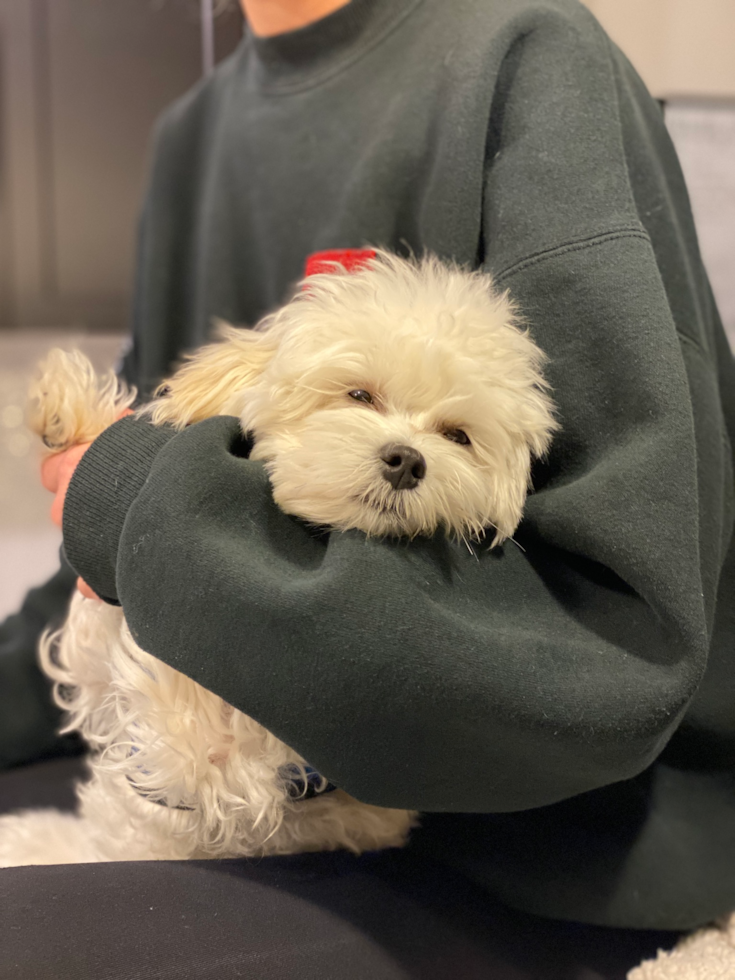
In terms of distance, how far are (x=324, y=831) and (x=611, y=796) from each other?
0.92 feet

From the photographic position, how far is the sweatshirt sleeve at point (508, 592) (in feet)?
1.99

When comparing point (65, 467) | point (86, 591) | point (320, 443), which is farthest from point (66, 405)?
point (320, 443)

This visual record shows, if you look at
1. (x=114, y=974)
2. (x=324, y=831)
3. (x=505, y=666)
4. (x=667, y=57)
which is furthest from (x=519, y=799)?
(x=667, y=57)

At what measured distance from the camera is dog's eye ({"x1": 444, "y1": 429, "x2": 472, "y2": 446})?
2.38 ft

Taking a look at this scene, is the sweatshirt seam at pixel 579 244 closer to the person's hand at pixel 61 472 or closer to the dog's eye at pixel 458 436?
the dog's eye at pixel 458 436

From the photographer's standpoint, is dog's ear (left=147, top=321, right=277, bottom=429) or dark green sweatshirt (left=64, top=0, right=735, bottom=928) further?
dog's ear (left=147, top=321, right=277, bottom=429)

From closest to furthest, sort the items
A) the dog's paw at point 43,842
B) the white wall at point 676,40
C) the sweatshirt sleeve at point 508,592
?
the sweatshirt sleeve at point 508,592
the dog's paw at point 43,842
the white wall at point 676,40

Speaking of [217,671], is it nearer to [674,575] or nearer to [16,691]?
[674,575]

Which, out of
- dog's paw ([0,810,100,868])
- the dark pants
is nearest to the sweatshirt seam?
the dark pants

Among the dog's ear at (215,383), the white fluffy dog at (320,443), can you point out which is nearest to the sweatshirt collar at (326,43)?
the white fluffy dog at (320,443)

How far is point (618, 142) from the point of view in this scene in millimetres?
766

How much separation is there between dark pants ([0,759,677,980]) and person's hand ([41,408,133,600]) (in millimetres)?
259

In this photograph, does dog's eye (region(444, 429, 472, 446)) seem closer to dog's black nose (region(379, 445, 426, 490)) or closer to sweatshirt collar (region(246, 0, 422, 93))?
dog's black nose (region(379, 445, 426, 490))

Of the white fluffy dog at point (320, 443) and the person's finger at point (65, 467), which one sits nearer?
the white fluffy dog at point (320, 443)
